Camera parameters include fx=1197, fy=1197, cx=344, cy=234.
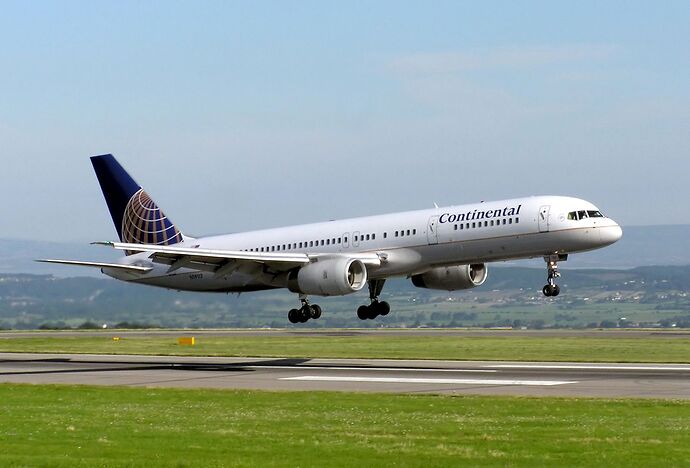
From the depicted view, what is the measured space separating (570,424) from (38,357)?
136 feet

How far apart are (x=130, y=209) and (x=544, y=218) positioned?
92.7 ft

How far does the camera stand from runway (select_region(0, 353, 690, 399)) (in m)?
40.1

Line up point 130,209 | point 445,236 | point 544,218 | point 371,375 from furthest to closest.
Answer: point 130,209 < point 445,236 < point 544,218 < point 371,375

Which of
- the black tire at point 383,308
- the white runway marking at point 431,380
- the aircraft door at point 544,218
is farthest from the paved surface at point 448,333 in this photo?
the white runway marking at point 431,380

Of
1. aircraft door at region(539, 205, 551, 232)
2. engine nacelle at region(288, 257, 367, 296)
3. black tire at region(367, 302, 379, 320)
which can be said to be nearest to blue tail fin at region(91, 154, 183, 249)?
black tire at region(367, 302, 379, 320)

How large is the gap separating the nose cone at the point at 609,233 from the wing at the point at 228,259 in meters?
11.0

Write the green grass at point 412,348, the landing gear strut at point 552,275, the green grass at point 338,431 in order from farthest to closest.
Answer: the green grass at point 412,348 → the landing gear strut at point 552,275 → the green grass at point 338,431

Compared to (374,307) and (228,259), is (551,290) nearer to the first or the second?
(374,307)

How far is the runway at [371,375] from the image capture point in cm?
4012

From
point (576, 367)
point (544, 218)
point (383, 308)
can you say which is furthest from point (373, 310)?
point (576, 367)

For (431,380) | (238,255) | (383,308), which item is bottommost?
(431,380)

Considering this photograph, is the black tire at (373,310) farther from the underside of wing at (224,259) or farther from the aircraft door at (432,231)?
the aircraft door at (432,231)

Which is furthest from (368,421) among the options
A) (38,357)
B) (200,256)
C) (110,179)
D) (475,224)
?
(110,179)

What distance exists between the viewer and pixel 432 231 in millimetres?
55875
